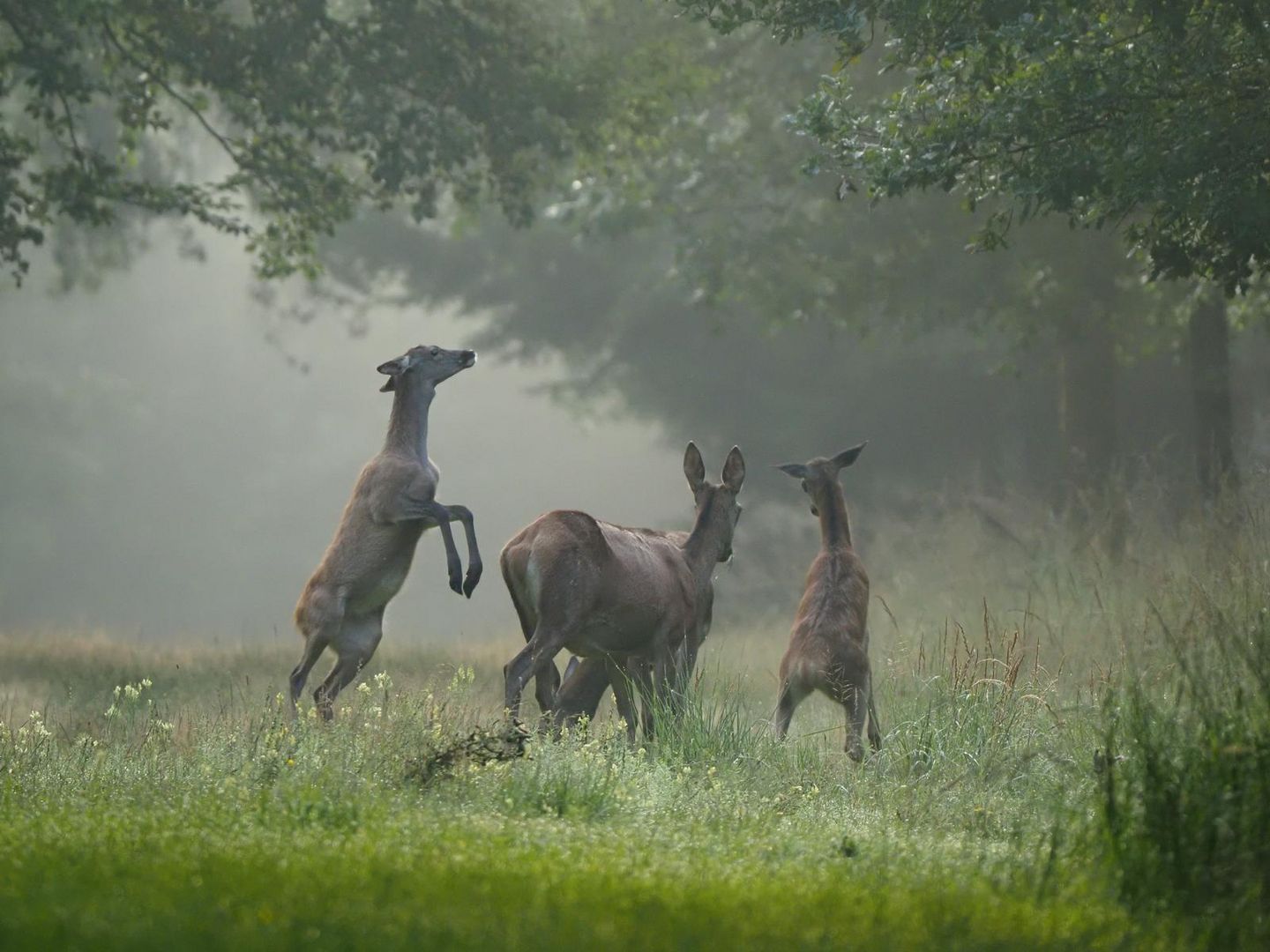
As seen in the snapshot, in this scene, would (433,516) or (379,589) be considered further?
(379,589)

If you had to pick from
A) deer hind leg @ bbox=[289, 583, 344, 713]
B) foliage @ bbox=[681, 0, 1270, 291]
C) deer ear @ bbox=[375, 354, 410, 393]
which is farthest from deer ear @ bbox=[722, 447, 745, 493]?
deer hind leg @ bbox=[289, 583, 344, 713]

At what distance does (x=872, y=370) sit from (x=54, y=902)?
31253 mm

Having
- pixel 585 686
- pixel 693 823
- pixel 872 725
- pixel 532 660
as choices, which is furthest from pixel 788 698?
pixel 693 823

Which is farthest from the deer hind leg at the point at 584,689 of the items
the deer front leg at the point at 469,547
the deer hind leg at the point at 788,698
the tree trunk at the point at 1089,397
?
the tree trunk at the point at 1089,397

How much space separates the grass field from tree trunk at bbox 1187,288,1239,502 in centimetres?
882

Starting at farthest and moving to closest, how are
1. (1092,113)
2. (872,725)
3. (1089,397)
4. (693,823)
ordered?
(1089,397) → (1092,113) → (872,725) → (693,823)

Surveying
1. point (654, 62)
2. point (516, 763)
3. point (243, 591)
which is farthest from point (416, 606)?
point (516, 763)

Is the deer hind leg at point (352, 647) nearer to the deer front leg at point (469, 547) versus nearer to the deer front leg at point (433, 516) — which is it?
the deer front leg at point (433, 516)

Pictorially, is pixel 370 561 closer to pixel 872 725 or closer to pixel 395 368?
pixel 395 368

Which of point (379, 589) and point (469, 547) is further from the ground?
point (469, 547)

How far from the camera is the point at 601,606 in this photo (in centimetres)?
1092

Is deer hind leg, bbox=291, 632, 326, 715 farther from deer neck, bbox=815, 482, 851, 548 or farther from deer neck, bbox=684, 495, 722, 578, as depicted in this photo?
deer neck, bbox=815, 482, 851, 548

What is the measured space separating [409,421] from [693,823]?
5660 mm

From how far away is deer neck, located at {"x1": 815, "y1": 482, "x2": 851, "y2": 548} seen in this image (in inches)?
464
